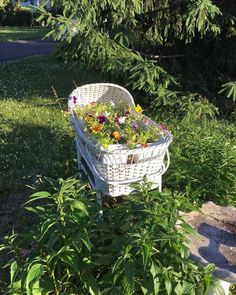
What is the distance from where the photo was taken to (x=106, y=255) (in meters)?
3.04

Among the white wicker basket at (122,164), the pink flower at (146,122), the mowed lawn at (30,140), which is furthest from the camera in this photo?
the mowed lawn at (30,140)

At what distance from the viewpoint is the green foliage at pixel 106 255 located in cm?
278

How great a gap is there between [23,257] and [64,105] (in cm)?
531

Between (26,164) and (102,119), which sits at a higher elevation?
(102,119)

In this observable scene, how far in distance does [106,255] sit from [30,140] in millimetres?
3708

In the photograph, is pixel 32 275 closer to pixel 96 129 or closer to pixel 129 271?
pixel 129 271

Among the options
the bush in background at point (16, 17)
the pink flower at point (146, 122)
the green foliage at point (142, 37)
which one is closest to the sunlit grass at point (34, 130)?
the green foliage at point (142, 37)

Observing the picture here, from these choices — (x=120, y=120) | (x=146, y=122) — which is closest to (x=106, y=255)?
(x=120, y=120)

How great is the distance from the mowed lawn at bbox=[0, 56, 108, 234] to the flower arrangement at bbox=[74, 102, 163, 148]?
0.51 meters

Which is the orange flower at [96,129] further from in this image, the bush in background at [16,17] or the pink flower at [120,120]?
the bush in background at [16,17]

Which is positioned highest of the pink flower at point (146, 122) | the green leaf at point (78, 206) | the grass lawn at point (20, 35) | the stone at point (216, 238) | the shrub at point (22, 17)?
the pink flower at point (146, 122)

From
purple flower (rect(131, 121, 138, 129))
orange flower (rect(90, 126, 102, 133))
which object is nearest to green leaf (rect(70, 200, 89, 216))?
orange flower (rect(90, 126, 102, 133))

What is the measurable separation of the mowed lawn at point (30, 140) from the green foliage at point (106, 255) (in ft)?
4.30

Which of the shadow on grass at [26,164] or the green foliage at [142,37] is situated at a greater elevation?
the green foliage at [142,37]
